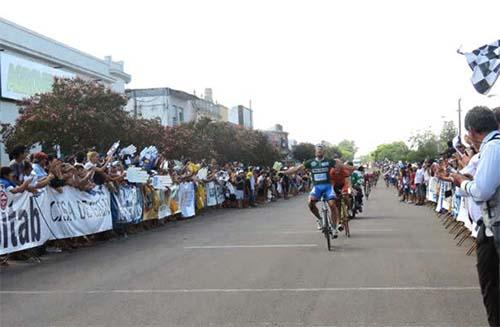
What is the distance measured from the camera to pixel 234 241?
13734mm

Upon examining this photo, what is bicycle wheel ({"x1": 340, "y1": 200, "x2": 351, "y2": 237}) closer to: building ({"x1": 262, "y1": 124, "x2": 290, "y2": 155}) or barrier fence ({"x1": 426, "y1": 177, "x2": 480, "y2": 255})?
barrier fence ({"x1": 426, "y1": 177, "x2": 480, "y2": 255})

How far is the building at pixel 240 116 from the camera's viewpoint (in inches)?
3638

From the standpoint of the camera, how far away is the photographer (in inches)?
182

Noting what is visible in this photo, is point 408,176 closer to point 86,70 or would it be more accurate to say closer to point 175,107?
point 86,70

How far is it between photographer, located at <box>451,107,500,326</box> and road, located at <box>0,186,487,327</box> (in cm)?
120

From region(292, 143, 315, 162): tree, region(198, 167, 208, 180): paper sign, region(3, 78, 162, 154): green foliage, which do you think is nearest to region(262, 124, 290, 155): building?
region(292, 143, 315, 162): tree

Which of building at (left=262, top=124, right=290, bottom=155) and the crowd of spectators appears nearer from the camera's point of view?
the crowd of spectators

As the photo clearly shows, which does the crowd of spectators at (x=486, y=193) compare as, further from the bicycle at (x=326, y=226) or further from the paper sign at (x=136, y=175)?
the paper sign at (x=136, y=175)

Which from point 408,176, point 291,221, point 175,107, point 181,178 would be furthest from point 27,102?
point 175,107

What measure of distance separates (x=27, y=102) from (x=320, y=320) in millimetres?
25261

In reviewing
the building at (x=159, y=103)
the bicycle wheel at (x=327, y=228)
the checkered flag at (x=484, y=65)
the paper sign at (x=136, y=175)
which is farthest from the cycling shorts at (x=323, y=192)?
the building at (x=159, y=103)

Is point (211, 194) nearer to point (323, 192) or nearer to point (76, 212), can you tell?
point (76, 212)

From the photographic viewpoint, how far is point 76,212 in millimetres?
13523

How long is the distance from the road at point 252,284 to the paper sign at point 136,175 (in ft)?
9.18
